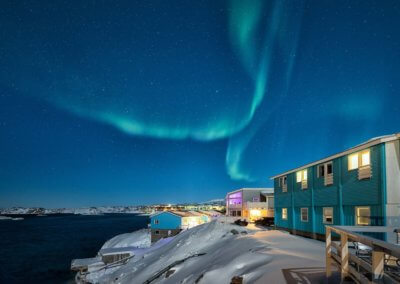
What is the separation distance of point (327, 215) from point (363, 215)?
16.6 feet

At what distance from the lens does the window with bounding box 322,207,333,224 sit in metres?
24.9

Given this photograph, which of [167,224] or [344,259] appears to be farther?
[167,224]

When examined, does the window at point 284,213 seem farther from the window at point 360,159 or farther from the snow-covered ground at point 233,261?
the window at point 360,159

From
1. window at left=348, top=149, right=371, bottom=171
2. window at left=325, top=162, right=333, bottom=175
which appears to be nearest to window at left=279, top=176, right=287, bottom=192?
window at left=325, top=162, right=333, bottom=175

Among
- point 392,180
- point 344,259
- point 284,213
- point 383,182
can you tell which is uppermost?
point 392,180

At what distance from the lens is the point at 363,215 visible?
67.6 feet

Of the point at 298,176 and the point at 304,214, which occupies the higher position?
the point at 298,176

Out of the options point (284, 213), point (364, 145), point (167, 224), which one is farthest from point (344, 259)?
point (167, 224)

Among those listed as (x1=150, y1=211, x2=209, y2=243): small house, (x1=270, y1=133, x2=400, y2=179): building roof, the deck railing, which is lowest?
(x1=150, y1=211, x2=209, y2=243): small house

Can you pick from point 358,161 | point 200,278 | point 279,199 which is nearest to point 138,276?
point 200,278

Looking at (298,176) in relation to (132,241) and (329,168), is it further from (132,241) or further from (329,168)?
(132,241)

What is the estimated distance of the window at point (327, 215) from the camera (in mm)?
24859

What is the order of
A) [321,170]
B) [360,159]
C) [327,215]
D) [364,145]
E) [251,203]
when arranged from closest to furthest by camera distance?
[364,145] → [360,159] → [327,215] → [321,170] → [251,203]

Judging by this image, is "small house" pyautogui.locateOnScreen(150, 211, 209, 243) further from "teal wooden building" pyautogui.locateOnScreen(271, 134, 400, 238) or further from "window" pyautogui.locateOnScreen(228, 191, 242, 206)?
"teal wooden building" pyautogui.locateOnScreen(271, 134, 400, 238)
